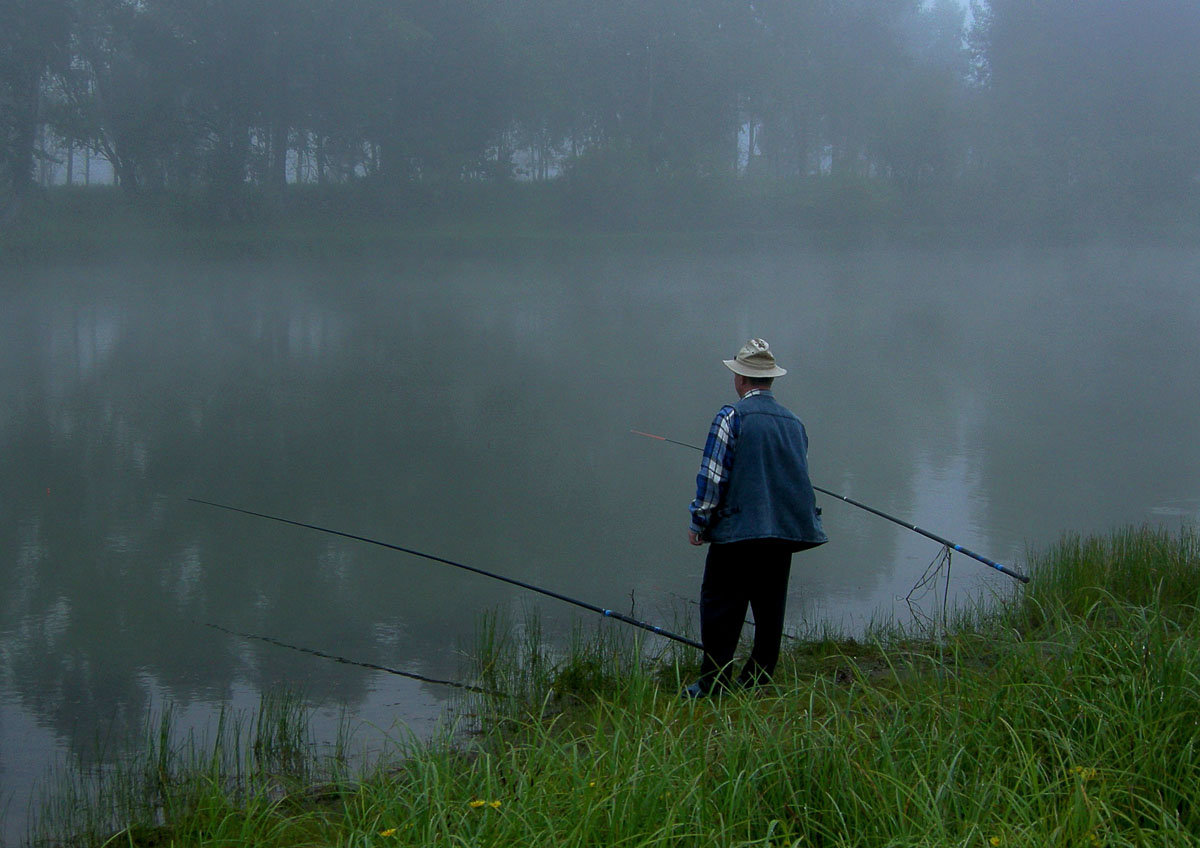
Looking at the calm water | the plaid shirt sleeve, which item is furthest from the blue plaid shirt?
the calm water

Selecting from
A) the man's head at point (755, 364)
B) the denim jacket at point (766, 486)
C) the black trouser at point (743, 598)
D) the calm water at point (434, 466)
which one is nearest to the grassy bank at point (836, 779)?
the black trouser at point (743, 598)

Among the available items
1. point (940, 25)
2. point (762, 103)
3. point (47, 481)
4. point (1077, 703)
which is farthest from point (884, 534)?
point (940, 25)

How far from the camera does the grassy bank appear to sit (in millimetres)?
2422

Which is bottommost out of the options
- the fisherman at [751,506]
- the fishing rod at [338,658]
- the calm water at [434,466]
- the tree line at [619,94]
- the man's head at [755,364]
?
the fishing rod at [338,658]

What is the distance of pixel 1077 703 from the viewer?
2.88 meters

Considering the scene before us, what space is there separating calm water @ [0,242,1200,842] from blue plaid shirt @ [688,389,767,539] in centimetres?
133

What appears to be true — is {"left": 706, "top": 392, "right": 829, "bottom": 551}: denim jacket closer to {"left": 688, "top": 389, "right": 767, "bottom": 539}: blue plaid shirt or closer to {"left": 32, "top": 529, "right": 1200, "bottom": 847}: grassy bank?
{"left": 688, "top": 389, "right": 767, "bottom": 539}: blue plaid shirt

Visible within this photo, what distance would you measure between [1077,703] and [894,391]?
12.0 m

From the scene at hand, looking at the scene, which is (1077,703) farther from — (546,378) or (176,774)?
(546,378)

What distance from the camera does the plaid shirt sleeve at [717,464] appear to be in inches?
142

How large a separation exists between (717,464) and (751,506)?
148 mm

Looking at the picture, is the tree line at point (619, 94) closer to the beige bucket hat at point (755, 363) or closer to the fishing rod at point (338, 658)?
the fishing rod at point (338, 658)

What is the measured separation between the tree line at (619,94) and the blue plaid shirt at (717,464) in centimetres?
2643

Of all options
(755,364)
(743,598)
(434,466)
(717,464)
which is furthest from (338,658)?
(434,466)
